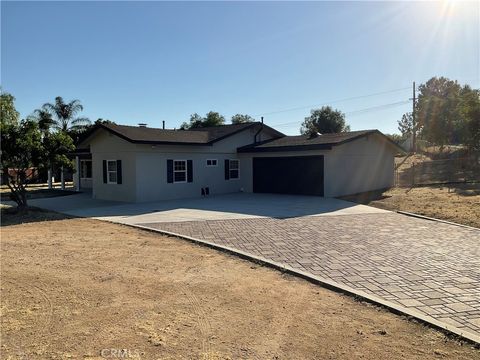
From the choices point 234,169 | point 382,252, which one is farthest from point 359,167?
point 382,252

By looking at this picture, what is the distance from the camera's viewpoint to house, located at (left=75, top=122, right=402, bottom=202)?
63.5 ft

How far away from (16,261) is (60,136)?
9458 mm

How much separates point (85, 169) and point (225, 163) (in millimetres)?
11249

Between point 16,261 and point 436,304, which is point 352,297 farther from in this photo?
point 16,261

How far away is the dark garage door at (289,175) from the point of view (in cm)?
2070

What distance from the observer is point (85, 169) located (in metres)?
27.9

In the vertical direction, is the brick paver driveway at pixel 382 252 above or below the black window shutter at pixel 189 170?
below

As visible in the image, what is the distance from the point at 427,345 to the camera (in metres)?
4.00

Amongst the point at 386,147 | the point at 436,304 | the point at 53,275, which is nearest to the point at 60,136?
the point at 53,275

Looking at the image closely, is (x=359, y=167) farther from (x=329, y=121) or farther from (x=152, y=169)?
(x=329, y=121)

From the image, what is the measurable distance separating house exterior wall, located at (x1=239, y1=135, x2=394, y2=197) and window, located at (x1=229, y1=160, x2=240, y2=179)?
0.39 m

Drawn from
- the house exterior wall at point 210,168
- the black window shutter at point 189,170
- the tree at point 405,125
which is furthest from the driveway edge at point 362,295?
the tree at point 405,125

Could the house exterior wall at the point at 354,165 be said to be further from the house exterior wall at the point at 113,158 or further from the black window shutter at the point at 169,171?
the house exterior wall at the point at 113,158

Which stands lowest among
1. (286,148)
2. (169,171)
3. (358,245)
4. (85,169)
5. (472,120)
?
(358,245)
